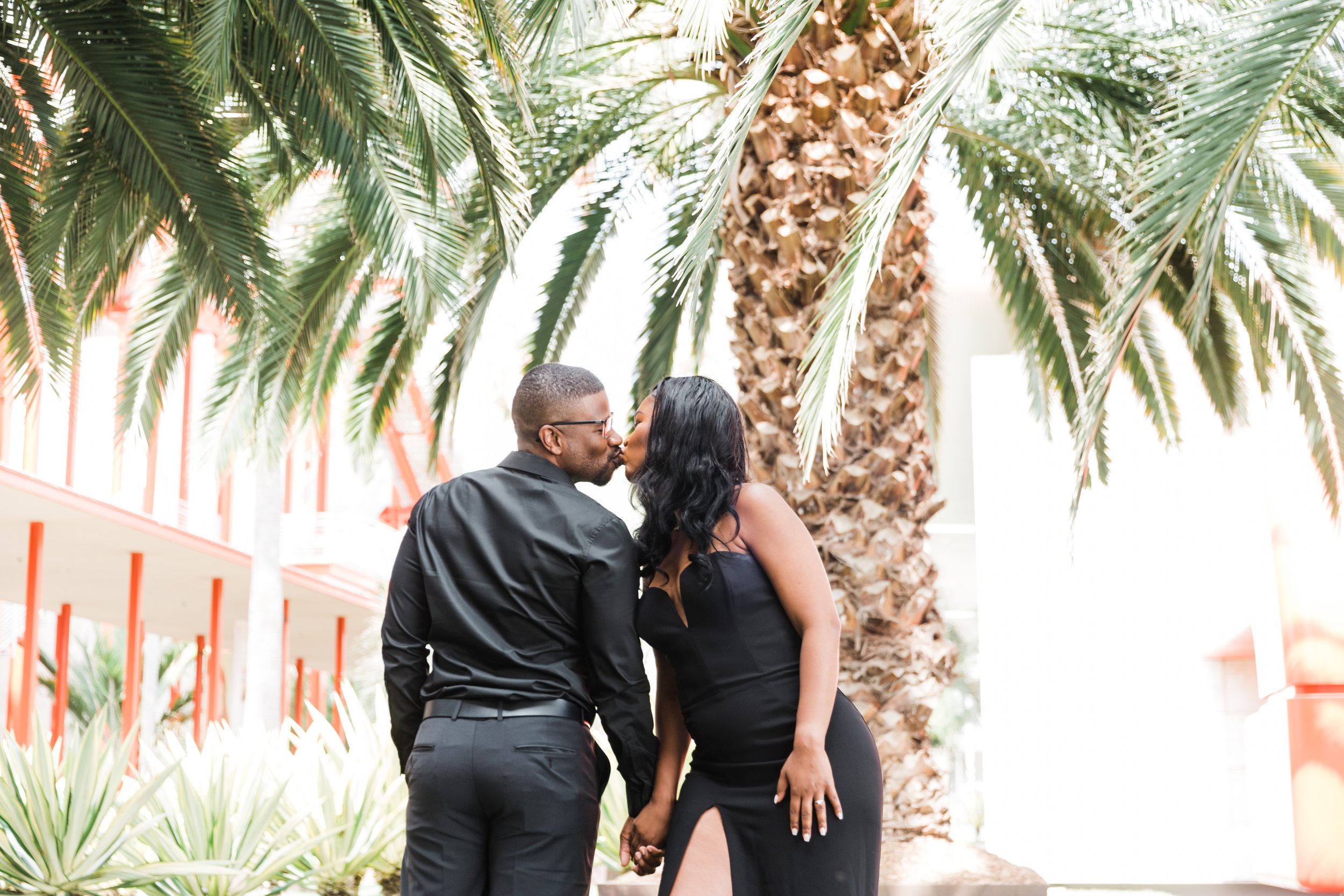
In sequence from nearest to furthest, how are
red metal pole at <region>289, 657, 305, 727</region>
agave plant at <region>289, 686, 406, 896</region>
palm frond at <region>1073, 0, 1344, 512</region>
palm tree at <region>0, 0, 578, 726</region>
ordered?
palm frond at <region>1073, 0, 1344, 512</region> < palm tree at <region>0, 0, 578, 726</region> < agave plant at <region>289, 686, 406, 896</region> < red metal pole at <region>289, 657, 305, 727</region>

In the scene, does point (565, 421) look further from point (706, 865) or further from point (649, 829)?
point (706, 865)

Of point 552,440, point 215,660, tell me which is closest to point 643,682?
point 552,440

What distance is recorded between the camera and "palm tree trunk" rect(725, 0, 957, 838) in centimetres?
607

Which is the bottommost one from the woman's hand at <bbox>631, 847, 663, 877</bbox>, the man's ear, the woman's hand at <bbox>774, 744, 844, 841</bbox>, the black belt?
the woman's hand at <bbox>631, 847, 663, 877</bbox>

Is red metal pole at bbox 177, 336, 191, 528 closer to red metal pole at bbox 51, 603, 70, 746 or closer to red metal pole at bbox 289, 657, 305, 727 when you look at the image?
red metal pole at bbox 51, 603, 70, 746

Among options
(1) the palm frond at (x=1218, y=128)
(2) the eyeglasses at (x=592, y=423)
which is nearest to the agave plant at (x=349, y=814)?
(2) the eyeglasses at (x=592, y=423)

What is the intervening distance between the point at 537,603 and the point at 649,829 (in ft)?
2.01

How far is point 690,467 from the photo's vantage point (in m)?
3.10

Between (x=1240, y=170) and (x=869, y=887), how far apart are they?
2871mm

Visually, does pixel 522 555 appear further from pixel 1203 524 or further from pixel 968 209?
pixel 1203 524

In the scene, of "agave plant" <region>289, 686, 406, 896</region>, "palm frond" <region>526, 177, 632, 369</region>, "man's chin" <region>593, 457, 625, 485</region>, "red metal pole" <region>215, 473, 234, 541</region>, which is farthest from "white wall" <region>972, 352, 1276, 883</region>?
"man's chin" <region>593, 457, 625, 485</region>

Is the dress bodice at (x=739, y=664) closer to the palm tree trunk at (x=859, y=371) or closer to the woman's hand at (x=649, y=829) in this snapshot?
the woman's hand at (x=649, y=829)

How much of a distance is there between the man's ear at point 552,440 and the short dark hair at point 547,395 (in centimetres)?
1

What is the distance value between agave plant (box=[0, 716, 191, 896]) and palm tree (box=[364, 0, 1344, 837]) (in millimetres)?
3108
